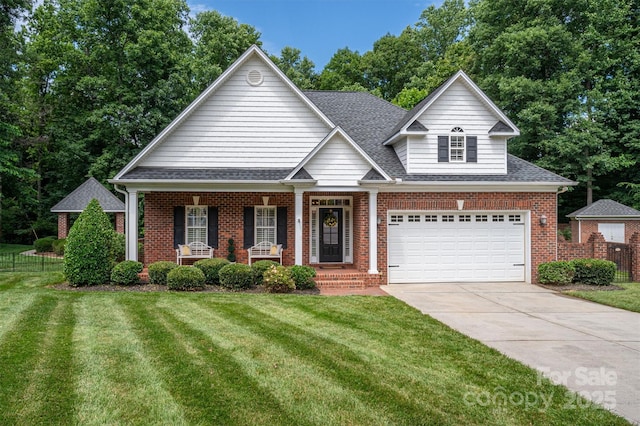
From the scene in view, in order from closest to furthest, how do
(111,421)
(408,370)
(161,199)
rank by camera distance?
(111,421) → (408,370) → (161,199)

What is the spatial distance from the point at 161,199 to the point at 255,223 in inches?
124

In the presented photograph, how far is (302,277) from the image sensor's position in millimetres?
11539

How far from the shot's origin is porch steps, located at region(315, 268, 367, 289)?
12148 millimetres

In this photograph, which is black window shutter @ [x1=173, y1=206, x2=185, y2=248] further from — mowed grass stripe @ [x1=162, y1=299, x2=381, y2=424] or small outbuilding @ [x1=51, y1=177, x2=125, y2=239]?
small outbuilding @ [x1=51, y1=177, x2=125, y2=239]

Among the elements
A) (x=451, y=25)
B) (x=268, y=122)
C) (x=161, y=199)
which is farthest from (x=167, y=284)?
(x=451, y=25)

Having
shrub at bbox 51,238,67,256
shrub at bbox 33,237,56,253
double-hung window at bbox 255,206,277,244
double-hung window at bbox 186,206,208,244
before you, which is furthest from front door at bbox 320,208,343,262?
shrub at bbox 33,237,56,253

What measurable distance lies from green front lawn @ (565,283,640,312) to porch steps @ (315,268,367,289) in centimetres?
585

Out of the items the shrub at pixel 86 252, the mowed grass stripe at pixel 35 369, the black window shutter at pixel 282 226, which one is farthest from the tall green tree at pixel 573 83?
the mowed grass stripe at pixel 35 369

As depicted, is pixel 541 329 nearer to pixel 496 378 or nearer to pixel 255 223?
pixel 496 378

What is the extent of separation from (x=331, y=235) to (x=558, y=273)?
7.26m

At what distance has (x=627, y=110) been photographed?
24484 mm

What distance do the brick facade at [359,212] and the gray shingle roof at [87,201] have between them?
35.3ft

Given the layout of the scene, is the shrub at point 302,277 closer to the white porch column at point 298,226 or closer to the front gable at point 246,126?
the white porch column at point 298,226

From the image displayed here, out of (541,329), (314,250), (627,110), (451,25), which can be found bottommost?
(541,329)
